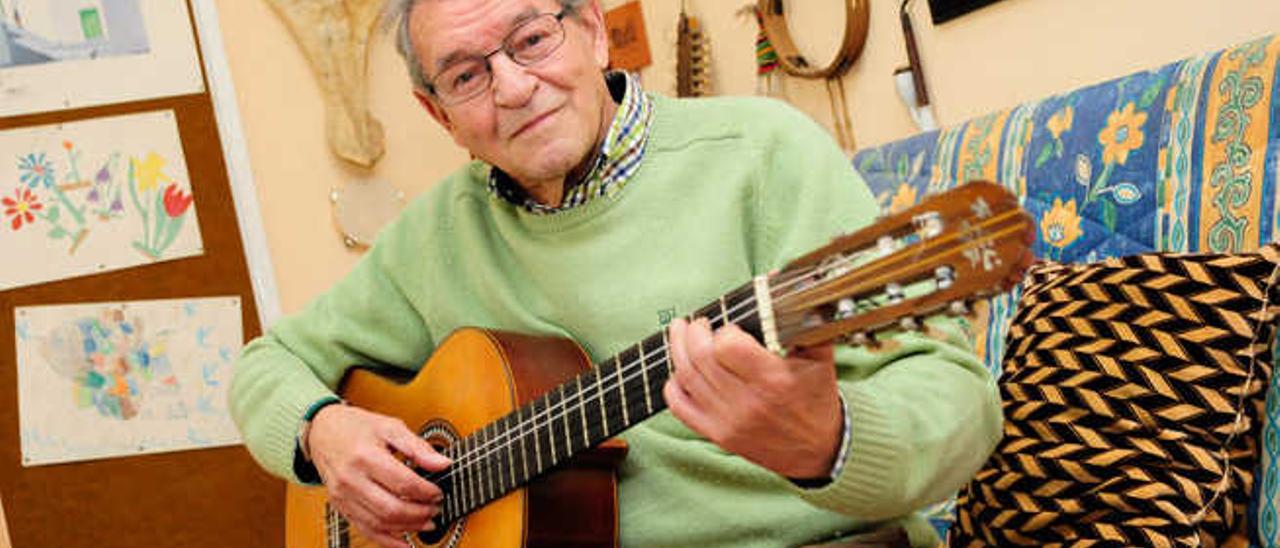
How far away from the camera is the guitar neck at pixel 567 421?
960 millimetres

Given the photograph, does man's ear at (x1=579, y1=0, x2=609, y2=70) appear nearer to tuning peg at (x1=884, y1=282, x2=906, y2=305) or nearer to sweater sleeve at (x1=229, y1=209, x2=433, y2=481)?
sweater sleeve at (x1=229, y1=209, x2=433, y2=481)

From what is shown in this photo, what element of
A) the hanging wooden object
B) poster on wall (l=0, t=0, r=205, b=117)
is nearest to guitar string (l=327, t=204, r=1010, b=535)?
the hanging wooden object

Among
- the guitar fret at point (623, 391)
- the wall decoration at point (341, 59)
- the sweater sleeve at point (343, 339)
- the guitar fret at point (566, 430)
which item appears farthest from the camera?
the wall decoration at point (341, 59)

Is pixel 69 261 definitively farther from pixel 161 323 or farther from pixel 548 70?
pixel 548 70

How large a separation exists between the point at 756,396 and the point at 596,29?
2.26 ft

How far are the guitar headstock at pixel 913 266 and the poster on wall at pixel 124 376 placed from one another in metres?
2.28

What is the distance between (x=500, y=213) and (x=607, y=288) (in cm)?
25

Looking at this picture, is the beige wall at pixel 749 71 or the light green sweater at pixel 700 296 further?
the beige wall at pixel 749 71

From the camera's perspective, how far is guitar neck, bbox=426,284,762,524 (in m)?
0.96

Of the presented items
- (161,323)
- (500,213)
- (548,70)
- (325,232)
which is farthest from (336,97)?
(548,70)

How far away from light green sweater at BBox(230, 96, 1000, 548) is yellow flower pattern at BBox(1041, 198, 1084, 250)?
0.38 m

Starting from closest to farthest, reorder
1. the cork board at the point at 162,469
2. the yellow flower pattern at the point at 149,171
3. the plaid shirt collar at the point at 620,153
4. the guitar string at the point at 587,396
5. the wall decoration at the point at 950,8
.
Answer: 1. the guitar string at the point at 587,396
2. the plaid shirt collar at the point at 620,153
3. the wall decoration at the point at 950,8
4. the cork board at the point at 162,469
5. the yellow flower pattern at the point at 149,171

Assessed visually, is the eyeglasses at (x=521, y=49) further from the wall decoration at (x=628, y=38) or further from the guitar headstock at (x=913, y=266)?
the wall decoration at (x=628, y=38)

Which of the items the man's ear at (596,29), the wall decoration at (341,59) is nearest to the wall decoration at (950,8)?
the man's ear at (596,29)
